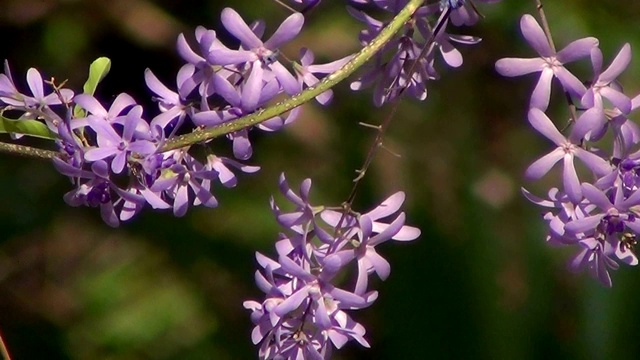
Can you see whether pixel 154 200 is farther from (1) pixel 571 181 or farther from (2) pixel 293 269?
(1) pixel 571 181

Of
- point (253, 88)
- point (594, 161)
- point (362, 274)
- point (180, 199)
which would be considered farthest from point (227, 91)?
point (594, 161)

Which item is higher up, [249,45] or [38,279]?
[249,45]

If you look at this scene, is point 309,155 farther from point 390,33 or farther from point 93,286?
point 390,33

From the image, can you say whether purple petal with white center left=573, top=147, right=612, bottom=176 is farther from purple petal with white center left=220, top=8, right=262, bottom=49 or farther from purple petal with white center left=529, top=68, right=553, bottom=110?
purple petal with white center left=220, top=8, right=262, bottom=49

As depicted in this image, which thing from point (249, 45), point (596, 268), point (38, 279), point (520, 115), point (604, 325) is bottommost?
point (38, 279)

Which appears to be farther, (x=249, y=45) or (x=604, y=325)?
(x=604, y=325)

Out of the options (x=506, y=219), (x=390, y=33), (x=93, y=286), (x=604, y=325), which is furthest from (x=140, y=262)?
(x=390, y=33)

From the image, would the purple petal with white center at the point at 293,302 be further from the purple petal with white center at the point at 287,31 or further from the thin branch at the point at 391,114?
the purple petal with white center at the point at 287,31
